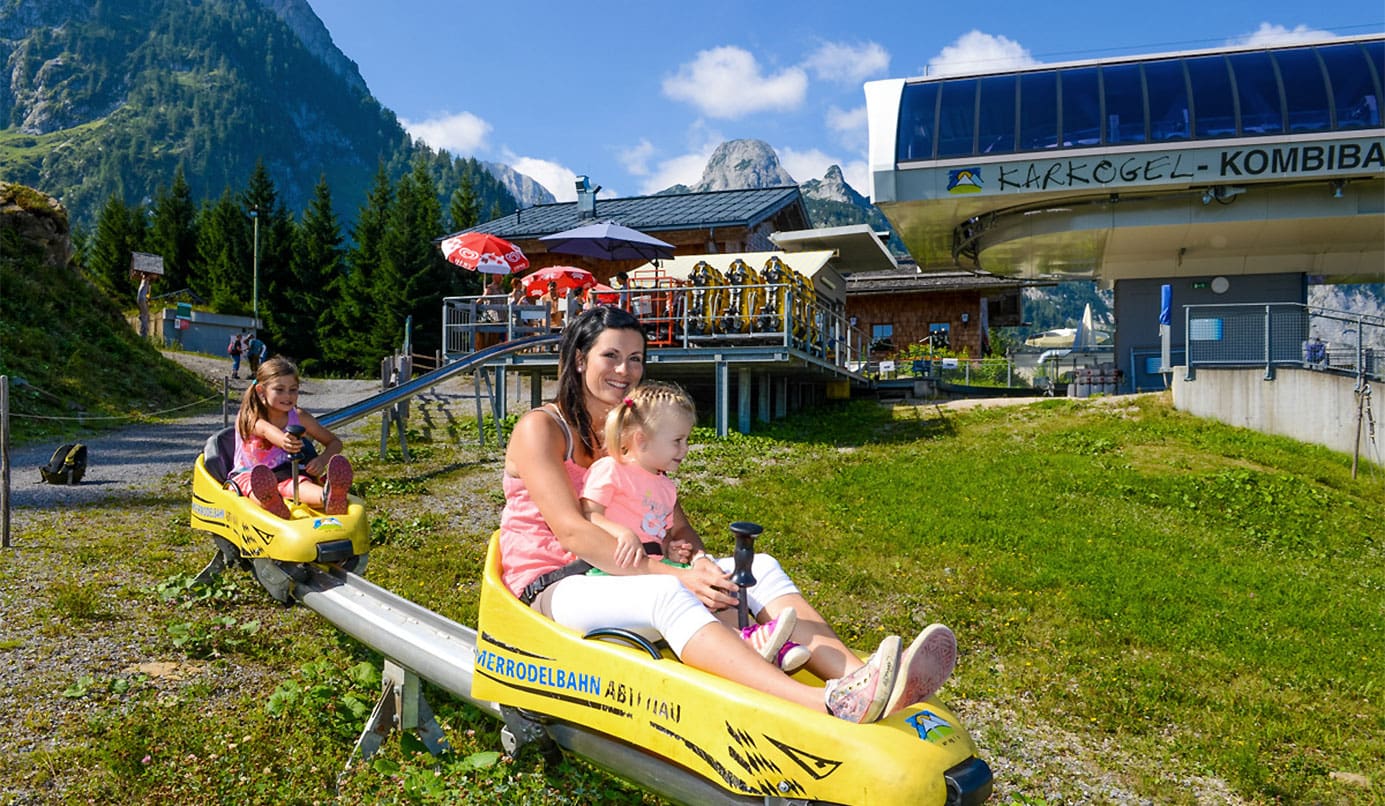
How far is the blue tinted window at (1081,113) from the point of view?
18.4m

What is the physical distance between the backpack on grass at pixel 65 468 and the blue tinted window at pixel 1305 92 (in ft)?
69.9

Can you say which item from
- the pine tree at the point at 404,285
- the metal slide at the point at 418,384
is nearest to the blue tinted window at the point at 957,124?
the metal slide at the point at 418,384

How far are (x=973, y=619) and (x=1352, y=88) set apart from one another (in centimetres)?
1677

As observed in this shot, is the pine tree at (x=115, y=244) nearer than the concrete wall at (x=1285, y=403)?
No

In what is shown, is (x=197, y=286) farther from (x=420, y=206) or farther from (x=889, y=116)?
(x=889, y=116)

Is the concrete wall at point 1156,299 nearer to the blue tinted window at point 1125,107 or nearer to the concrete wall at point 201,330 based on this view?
the blue tinted window at point 1125,107

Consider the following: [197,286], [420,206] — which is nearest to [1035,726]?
[420,206]

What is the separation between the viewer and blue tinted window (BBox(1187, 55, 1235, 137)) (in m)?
17.8

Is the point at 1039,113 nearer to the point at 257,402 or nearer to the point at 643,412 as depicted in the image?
the point at 257,402

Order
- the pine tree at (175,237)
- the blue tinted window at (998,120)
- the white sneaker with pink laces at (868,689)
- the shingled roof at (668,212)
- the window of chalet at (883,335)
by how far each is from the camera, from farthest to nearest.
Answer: the pine tree at (175,237), the window of chalet at (883,335), the shingled roof at (668,212), the blue tinted window at (998,120), the white sneaker with pink laces at (868,689)

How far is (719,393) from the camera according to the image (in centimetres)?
1585

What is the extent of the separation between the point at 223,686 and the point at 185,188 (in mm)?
58411

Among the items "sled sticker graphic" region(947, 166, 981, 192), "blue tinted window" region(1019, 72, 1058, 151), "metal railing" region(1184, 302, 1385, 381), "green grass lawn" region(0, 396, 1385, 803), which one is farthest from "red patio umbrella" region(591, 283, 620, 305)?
"metal railing" region(1184, 302, 1385, 381)

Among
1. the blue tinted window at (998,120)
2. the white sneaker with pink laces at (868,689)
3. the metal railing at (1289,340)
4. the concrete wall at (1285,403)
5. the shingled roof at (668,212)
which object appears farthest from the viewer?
the shingled roof at (668,212)
